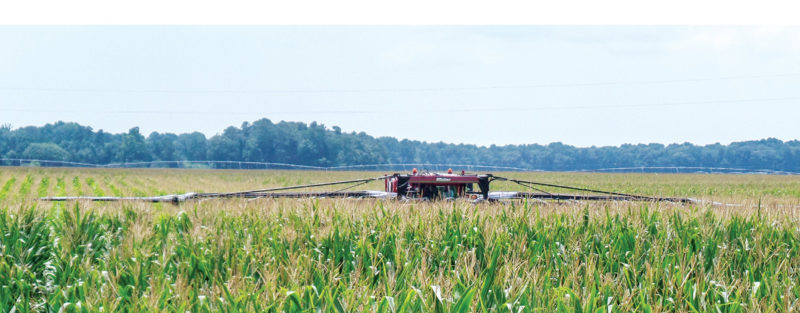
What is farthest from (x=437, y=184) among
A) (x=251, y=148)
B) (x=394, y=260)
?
(x=251, y=148)

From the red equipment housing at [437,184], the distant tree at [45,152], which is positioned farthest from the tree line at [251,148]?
the red equipment housing at [437,184]

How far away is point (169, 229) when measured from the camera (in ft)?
29.7

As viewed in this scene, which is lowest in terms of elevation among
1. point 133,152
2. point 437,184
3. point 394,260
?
point 394,260

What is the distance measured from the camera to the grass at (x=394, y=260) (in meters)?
4.72

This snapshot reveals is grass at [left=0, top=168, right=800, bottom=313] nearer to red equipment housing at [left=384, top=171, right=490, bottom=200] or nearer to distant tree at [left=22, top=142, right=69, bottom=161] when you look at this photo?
red equipment housing at [left=384, top=171, right=490, bottom=200]

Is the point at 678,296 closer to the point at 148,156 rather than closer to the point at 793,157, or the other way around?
the point at 148,156

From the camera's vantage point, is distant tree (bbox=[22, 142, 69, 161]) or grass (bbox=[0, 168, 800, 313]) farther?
distant tree (bbox=[22, 142, 69, 161])

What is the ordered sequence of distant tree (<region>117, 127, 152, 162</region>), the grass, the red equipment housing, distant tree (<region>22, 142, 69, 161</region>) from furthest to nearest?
distant tree (<region>117, 127, 152, 162</region>), distant tree (<region>22, 142, 69, 161</region>), the red equipment housing, the grass

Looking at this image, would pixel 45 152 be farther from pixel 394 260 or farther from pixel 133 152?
pixel 394 260

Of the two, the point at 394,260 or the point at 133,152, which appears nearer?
the point at 394,260

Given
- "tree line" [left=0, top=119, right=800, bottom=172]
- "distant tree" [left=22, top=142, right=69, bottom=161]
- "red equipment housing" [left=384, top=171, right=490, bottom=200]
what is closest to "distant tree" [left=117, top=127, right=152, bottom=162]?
"tree line" [left=0, top=119, right=800, bottom=172]

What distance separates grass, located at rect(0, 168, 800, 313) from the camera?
186 inches

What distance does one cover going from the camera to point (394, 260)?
22.6 ft

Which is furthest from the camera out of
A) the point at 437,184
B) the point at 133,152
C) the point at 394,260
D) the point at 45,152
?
the point at 133,152
